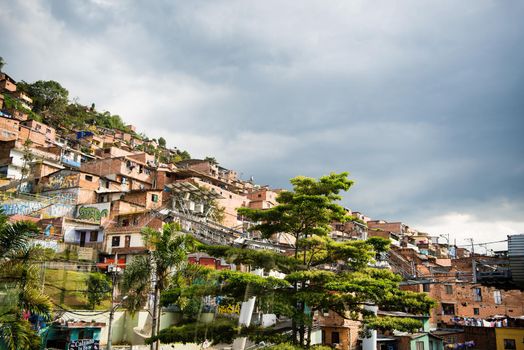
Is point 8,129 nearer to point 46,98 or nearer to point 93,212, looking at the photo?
point 93,212

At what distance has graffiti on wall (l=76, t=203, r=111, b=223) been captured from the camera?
44062 mm

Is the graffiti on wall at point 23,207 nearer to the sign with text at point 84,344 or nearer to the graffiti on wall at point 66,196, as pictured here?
the graffiti on wall at point 66,196

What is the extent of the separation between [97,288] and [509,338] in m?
39.4

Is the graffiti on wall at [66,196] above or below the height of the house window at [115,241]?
above

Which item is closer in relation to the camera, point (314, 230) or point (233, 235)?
point (314, 230)

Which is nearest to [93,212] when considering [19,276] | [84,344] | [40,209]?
[40,209]

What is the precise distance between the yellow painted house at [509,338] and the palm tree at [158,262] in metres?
35.8

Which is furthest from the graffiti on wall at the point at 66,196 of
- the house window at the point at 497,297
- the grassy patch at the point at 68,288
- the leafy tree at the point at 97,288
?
the house window at the point at 497,297

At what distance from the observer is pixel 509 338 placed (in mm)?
42906

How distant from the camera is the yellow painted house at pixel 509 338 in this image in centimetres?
4222

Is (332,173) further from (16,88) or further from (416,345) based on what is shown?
(16,88)

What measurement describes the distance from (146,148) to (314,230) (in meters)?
78.9

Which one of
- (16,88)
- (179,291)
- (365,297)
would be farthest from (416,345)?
(16,88)

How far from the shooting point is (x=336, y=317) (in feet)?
107
